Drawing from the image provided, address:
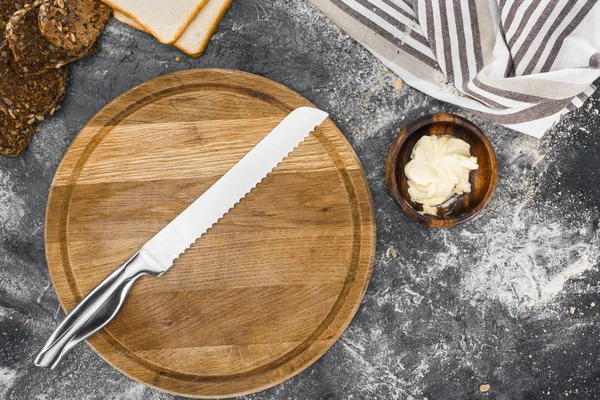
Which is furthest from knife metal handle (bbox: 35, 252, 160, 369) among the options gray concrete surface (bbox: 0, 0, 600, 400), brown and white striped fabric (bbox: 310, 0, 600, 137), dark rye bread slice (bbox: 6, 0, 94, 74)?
brown and white striped fabric (bbox: 310, 0, 600, 137)

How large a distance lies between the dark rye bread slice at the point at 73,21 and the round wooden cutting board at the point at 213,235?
18cm

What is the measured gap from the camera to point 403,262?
1247mm

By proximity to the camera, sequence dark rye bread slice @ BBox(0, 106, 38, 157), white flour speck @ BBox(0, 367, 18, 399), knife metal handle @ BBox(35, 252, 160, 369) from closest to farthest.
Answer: knife metal handle @ BBox(35, 252, 160, 369) < dark rye bread slice @ BBox(0, 106, 38, 157) < white flour speck @ BBox(0, 367, 18, 399)

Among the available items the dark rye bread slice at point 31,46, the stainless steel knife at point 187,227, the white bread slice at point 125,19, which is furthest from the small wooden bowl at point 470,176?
the dark rye bread slice at point 31,46

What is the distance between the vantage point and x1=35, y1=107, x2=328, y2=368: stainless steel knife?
1.06m

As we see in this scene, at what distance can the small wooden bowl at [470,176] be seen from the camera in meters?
1.11

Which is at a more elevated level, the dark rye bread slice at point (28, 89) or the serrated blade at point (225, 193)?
the dark rye bread slice at point (28, 89)

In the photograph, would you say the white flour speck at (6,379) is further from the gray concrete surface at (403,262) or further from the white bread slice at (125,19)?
the white bread slice at (125,19)

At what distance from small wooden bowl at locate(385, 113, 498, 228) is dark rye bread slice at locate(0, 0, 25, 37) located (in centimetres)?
94

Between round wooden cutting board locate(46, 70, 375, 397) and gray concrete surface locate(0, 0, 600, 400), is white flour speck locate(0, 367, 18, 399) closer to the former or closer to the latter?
gray concrete surface locate(0, 0, 600, 400)

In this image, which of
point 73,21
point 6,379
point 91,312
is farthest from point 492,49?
point 6,379

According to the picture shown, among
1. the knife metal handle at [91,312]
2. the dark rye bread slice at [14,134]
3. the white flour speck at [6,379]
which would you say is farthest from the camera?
the white flour speck at [6,379]

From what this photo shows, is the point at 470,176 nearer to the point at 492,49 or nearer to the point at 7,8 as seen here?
the point at 492,49

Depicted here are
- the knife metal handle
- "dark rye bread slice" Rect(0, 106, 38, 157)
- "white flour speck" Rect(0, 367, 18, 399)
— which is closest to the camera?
the knife metal handle
